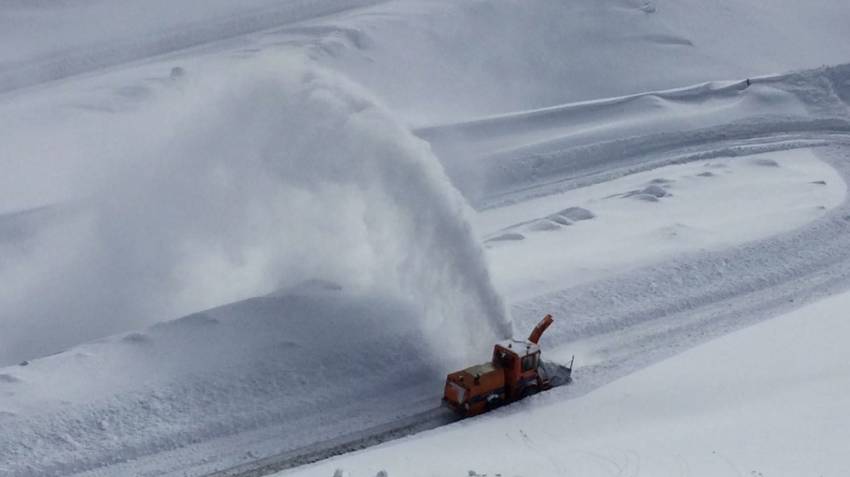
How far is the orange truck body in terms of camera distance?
1908 cm

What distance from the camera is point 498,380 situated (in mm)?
19359

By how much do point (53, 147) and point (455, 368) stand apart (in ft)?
58.5

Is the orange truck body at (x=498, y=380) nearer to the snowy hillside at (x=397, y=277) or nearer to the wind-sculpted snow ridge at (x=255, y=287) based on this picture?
the snowy hillside at (x=397, y=277)

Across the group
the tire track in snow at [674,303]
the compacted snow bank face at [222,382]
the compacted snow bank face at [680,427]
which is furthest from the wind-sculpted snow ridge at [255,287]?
the compacted snow bank face at [680,427]

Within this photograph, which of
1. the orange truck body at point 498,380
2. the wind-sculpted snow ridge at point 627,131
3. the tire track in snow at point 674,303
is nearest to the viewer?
the orange truck body at point 498,380

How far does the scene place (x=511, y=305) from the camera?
2331 cm

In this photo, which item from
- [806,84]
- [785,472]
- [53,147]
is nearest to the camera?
[785,472]

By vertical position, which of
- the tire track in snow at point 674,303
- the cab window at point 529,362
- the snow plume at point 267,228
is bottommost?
the tire track in snow at point 674,303

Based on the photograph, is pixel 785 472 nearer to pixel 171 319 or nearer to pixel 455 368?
pixel 455 368

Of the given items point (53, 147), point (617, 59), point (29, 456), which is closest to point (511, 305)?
point (29, 456)

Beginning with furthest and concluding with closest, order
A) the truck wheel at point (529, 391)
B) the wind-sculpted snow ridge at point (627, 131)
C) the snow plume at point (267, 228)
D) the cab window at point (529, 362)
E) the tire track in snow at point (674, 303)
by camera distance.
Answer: the wind-sculpted snow ridge at point (627, 131)
the snow plume at point (267, 228)
the tire track in snow at point (674, 303)
the truck wheel at point (529, 391)
the cab window at point (529, 362)

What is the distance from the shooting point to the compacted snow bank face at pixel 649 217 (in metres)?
25.4

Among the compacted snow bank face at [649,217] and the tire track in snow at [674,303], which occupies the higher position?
the compacted snow bank face at [649,217]

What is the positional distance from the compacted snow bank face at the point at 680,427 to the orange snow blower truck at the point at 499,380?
0.93ft
